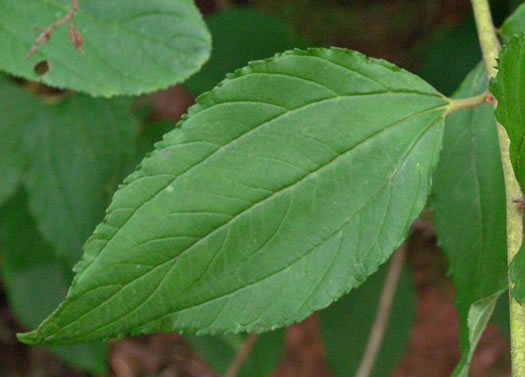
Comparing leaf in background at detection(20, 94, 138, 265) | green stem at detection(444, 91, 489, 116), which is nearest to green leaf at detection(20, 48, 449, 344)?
green stem at detection(444, 91, 489, 116)

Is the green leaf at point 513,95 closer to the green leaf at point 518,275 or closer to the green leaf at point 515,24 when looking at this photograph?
the green leaf at point 518,275

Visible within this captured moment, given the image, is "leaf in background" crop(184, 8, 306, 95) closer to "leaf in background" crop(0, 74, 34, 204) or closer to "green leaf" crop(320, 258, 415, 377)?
"leaf in background" crop(0, 74, 34, 204)

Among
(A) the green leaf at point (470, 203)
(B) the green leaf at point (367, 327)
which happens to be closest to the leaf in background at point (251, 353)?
(B) the green leaf at point (367, 327)

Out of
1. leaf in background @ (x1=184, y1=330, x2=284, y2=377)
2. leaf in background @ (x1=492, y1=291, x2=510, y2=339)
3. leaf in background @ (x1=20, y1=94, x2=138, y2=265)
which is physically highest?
leaf in background @ (x1=20, y1=94, x2=138, y2=265)

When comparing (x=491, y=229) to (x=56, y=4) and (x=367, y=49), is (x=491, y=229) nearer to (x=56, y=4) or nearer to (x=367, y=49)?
(x=56, y=4)

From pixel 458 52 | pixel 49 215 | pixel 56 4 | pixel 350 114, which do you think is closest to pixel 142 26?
pixel 56 4

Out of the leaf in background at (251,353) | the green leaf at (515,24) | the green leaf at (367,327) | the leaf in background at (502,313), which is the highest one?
the green leaf at (515,24)

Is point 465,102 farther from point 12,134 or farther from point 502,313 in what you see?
point 12,134
